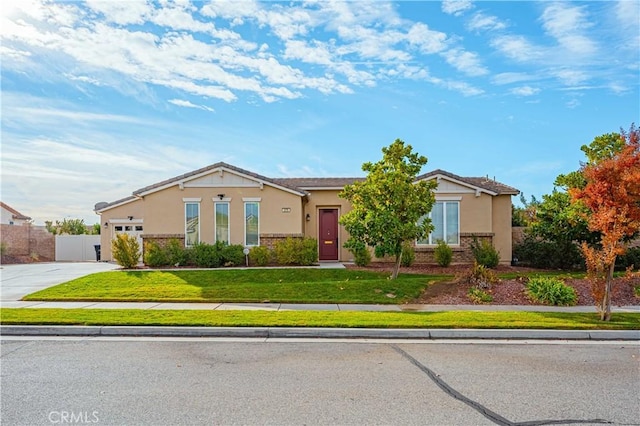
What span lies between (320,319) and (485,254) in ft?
38.2

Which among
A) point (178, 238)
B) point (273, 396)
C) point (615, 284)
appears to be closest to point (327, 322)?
point (273, 396)

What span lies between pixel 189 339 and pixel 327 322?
264 cm

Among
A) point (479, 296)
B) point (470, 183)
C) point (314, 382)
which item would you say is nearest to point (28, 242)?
point (470, 183)

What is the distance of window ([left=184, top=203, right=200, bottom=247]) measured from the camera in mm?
19953

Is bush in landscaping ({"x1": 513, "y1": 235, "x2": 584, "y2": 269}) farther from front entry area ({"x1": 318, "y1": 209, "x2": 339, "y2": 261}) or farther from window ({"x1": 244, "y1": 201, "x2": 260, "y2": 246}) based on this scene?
window ({"x1": 244, "y1": 201, "x2": 260, "y2": 246})

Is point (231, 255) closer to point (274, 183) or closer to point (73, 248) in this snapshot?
point (274, 183)

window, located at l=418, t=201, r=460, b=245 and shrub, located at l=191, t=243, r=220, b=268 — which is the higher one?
window, located at l=418, t=201, r=460, b=245

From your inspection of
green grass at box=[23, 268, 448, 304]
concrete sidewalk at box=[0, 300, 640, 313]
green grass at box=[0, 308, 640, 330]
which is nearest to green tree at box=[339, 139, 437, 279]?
green grass at box=[23, 268, 448, 304]

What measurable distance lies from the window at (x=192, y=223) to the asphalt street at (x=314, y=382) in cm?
1161

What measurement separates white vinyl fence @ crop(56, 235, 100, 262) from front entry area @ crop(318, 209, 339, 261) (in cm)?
1741

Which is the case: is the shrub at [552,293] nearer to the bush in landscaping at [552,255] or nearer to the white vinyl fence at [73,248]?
the bush in landscaping at [552,255]

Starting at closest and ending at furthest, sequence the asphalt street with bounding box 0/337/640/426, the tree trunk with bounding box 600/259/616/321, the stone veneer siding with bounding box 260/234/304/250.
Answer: the asphalt street with bounding box 0/337/640/426 < the tree trunk with bounding box 600/259/616/321 < the stone veneer siding with bounding box 260/234/304/250

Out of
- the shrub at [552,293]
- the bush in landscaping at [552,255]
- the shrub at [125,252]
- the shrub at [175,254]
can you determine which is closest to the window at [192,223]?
the shrub at [175,254]

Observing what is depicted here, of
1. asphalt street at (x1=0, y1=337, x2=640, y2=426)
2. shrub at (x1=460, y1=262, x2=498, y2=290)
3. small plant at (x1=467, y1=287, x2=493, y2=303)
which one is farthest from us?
shrub at (x1=460, y1=262, x2=498, y2=290)
